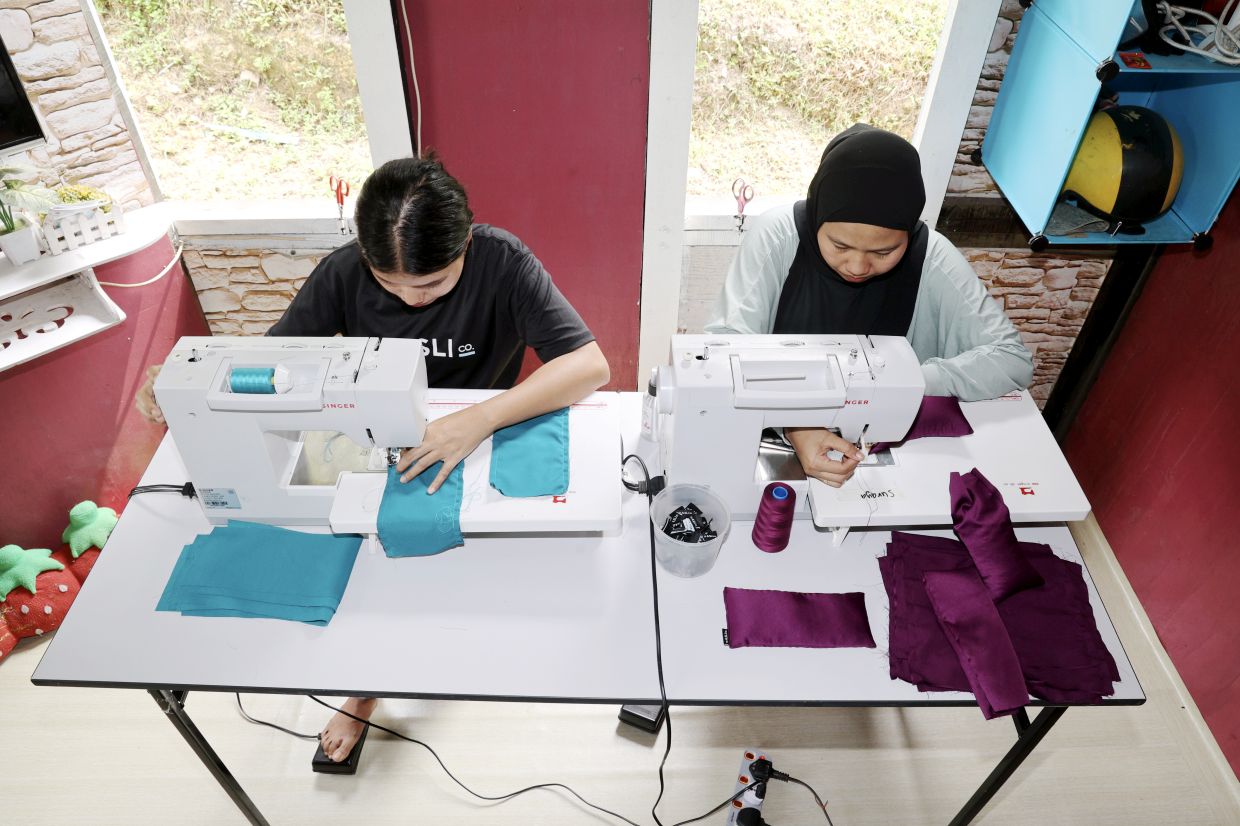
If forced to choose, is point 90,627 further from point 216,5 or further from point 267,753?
point 216,5

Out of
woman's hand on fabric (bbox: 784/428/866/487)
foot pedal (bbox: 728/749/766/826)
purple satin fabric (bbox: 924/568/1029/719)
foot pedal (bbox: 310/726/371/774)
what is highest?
woman's hand on fabric (bbox: 784/428/866/487)

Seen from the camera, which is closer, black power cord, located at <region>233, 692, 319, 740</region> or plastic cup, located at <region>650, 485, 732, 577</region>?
plastic cup, located at <region>650, 485, 732, 577</region>

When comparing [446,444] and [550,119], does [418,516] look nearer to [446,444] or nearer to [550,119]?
[446,444]

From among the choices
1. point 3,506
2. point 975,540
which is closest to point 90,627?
point 3,506

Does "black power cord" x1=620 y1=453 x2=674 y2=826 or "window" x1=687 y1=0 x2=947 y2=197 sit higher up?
"window" x1=687 y1=0 x2=947 y2=197

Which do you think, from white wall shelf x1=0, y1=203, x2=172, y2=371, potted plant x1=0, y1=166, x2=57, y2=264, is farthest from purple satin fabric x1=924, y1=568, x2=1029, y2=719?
potted plant x1=0, y1=166, x2=57, y2=264

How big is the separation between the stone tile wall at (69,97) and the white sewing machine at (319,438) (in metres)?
1.35

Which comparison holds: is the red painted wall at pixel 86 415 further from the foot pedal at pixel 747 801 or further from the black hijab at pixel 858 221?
the foot pedal at pixel 747 801

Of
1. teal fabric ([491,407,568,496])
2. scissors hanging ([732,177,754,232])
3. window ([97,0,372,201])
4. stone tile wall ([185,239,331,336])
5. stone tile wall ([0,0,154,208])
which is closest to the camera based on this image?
teal fabric ([491,407,568,496])

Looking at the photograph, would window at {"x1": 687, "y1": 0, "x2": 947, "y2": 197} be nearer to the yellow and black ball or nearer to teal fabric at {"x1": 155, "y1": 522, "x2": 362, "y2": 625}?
the yellow and black ball

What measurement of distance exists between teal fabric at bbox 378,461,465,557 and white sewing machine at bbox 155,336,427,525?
0.10m

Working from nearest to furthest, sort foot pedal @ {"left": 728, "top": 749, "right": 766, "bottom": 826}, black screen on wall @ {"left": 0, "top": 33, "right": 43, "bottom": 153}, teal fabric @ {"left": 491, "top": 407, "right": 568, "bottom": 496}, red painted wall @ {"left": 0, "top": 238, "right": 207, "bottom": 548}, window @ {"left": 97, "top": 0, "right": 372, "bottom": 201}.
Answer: teal fabric @ {"left": 491, "top": 407, "right": 568, "bottom": 496} → foot pedal @ {"left": 728, "top": 749, "right": 766, "bottom": 826} → black screen on wall @ {"left": 0, "top": 33, "right": 43, "bottom": 153} → red painted wall @ {"left": 0, "top": 238, "right": 207, "bottom": 548} → window @ {"left": 97, "top": 0, "right": 372, "bottom": 201}

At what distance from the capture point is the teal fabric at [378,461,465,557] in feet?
4.94

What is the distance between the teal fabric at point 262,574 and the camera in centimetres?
147
